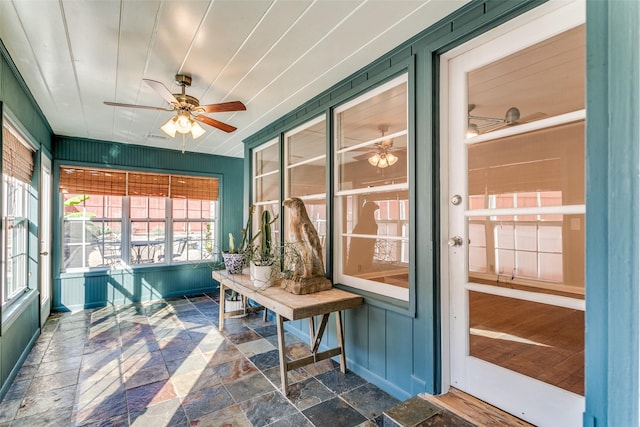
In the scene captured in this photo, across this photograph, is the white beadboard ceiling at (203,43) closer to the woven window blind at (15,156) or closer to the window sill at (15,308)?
the woven window blind at (15,156)

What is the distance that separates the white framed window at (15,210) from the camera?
248 cm

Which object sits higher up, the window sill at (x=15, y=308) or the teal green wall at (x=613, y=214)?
the teal green wall at (x=613, y=214)

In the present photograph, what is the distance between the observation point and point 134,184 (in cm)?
492

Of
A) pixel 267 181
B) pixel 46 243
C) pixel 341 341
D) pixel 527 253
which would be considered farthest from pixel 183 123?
pixel 46 243

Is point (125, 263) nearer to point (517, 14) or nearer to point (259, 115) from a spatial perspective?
point (259, 115)

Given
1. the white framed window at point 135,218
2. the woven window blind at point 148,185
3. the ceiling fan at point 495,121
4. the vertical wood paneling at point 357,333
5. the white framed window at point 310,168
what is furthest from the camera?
the woven window blind at point 148,185

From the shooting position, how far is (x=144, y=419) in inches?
79.4

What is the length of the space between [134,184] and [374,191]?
4120 mm

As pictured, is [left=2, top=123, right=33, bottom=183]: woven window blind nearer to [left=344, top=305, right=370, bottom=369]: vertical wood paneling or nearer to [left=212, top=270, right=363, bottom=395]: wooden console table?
[left=212, top=270, right=363, bottom=395]: wooden console table

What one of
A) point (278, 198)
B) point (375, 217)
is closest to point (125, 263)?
point (278, 198)

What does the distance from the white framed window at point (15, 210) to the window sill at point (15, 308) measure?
46mm

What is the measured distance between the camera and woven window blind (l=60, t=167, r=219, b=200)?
4.50 meters

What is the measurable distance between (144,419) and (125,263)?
3.44 meters

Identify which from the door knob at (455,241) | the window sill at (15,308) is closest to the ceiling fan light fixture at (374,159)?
the door knob at (455,241)
